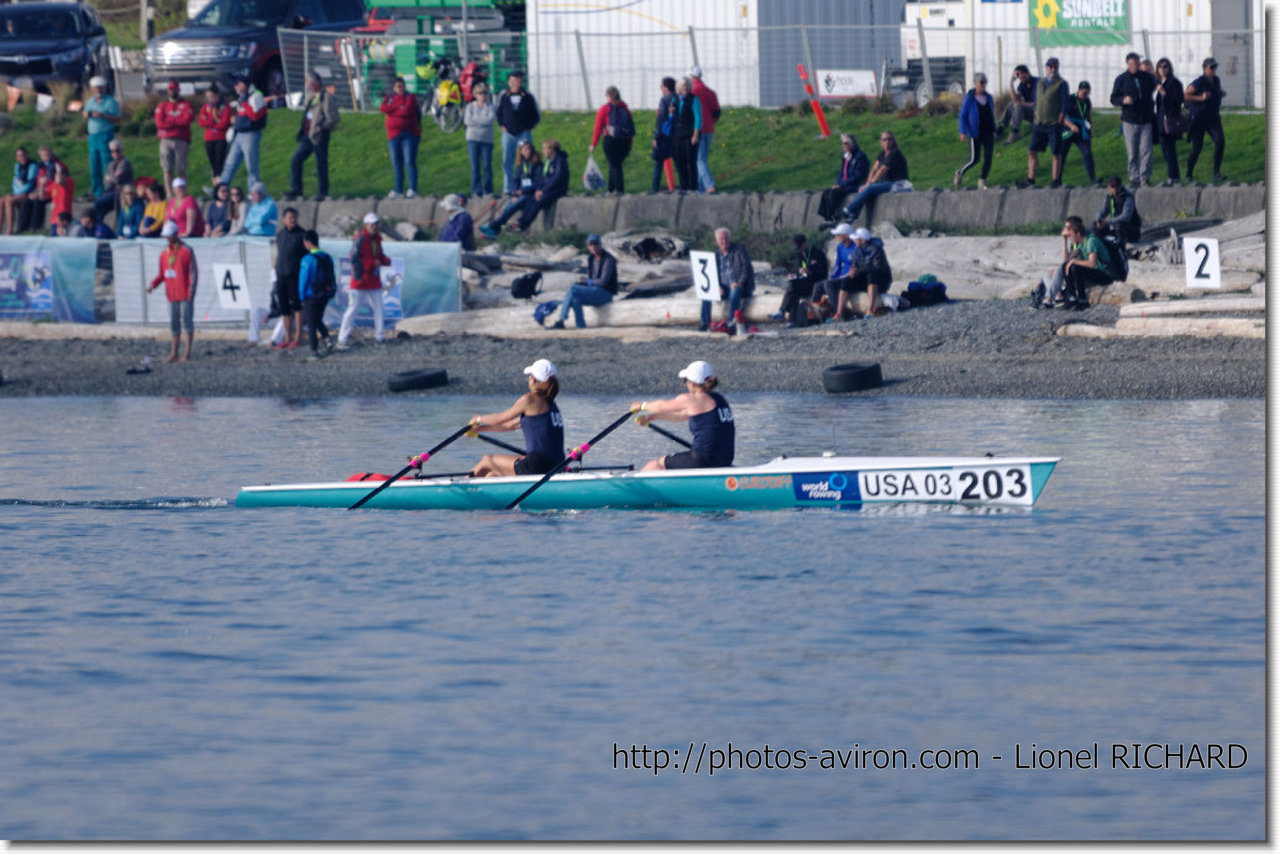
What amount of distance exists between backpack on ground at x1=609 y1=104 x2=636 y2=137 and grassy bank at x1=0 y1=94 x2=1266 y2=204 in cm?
277

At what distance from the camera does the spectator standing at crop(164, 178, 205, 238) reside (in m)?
28.5

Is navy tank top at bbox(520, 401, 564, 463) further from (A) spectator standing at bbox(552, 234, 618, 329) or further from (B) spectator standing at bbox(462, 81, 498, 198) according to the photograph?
(B) spectator standing at bbox(462, 81, 498, 198)

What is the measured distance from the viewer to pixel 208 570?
49.9ft

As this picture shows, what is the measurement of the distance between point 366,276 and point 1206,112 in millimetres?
11686

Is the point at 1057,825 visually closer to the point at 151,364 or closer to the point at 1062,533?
the point at 1062,533

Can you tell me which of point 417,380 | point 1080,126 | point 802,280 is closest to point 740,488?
point 417,380

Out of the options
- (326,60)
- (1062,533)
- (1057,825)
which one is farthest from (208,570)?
(326,60)

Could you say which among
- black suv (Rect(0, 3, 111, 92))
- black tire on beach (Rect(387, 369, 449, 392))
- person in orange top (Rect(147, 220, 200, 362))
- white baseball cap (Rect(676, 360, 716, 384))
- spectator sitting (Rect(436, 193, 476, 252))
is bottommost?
black tire on beach (Rect(387, 369, 449, 392))

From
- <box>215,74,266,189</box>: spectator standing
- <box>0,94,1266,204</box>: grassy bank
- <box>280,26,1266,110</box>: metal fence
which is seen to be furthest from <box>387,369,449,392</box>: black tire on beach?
<box>280,26,1266,110</box>: metal fence

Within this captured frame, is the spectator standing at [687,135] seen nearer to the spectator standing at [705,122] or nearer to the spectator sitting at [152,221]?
the spectator standing at [705,122]

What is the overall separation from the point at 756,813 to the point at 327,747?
2489 millimetres

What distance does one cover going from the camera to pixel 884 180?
2847cm

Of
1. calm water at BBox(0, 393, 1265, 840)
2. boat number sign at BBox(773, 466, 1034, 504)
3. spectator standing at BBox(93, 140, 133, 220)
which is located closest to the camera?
calm water at BBox(0, 393, 1265, 840)

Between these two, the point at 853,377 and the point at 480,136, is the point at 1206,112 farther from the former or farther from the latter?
the point at 480,136
